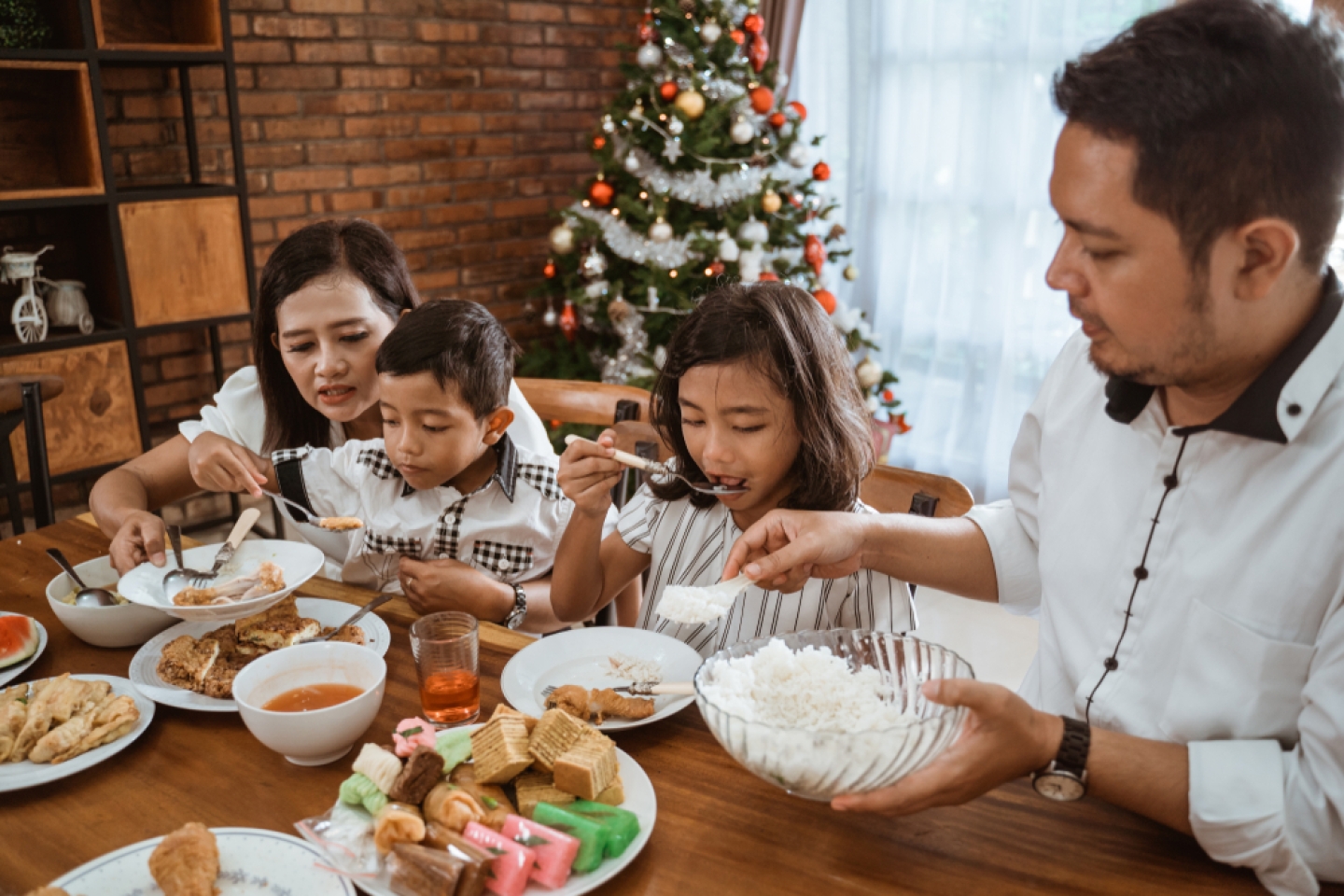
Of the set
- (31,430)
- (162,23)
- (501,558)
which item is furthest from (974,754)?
(162,23)

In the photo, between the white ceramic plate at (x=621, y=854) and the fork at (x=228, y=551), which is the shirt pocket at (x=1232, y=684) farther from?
the fork at (x=228, y=551)

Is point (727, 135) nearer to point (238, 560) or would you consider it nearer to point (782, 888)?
point (238, 560)

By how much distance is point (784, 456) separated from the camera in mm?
1480

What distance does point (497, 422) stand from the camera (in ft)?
5.62

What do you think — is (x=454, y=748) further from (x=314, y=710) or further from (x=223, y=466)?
(x=223, y=466)

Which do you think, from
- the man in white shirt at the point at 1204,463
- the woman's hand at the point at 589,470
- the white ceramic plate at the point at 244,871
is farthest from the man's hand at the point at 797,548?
the white ceramic plate at the point at 244,871

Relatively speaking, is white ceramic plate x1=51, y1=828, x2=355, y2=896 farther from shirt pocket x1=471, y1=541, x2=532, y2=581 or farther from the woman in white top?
shirt pocket x1=471, y1=541, x2=532, y2=581

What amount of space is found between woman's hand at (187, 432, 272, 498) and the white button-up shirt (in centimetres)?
136

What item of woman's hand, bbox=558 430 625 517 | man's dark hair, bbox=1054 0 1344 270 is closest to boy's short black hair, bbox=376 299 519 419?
woman's hand, bbox=558 430 625 517

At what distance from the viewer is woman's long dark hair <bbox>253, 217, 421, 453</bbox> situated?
179 cm

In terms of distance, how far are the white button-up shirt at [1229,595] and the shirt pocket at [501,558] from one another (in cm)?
92

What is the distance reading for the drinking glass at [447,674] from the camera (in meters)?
1.16

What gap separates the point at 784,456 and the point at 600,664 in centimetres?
43

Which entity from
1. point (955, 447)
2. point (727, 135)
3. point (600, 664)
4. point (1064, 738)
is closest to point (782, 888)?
point (1064, 738)
